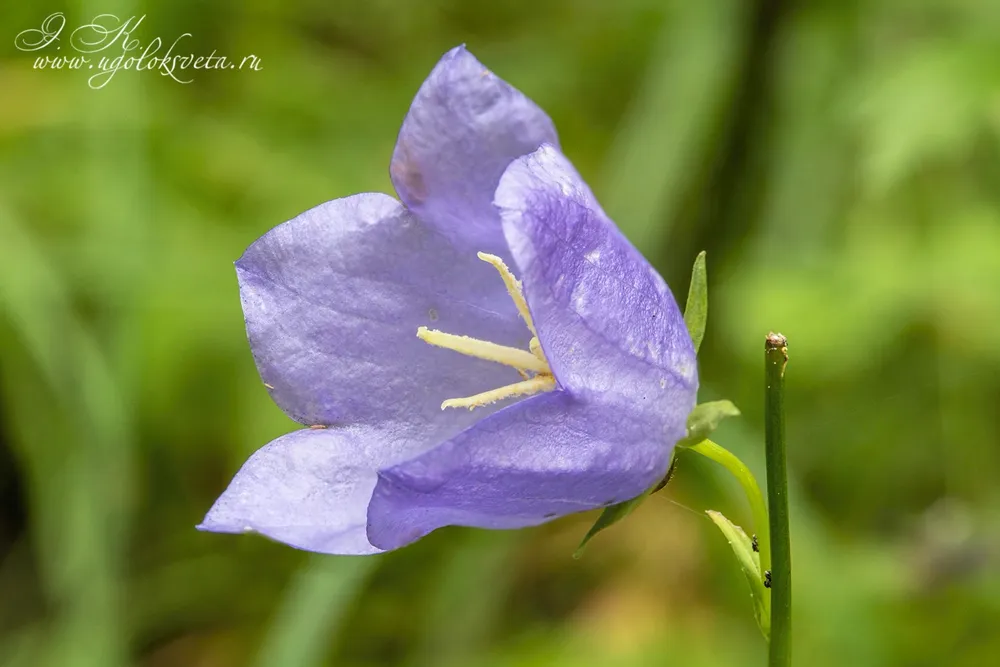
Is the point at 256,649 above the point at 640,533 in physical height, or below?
below

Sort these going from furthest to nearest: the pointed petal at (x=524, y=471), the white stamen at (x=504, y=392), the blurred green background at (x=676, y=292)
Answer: the blurred green background at (x=676, y=292) → the white stamen at (x=504, y=392) → the pointed petal at (x=524, y=471)

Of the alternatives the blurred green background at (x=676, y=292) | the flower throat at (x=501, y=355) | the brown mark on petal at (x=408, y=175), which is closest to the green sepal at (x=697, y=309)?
the flower throat at (x=501, y=355)

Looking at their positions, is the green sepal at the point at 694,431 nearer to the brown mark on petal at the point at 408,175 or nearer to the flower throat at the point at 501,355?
the flower throat at the point at 501,355

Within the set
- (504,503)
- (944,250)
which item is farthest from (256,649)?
(944,250)

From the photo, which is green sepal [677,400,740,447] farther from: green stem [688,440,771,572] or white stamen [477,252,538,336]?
white stamen [477,252,538,336]

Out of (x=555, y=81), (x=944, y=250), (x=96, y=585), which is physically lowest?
(x=96, y=585)

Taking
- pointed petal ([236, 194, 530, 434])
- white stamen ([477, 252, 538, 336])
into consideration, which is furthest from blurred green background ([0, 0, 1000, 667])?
white stamen ([477, 252, 538, 336])

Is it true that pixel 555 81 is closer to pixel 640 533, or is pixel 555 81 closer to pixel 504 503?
pixel 640 533
